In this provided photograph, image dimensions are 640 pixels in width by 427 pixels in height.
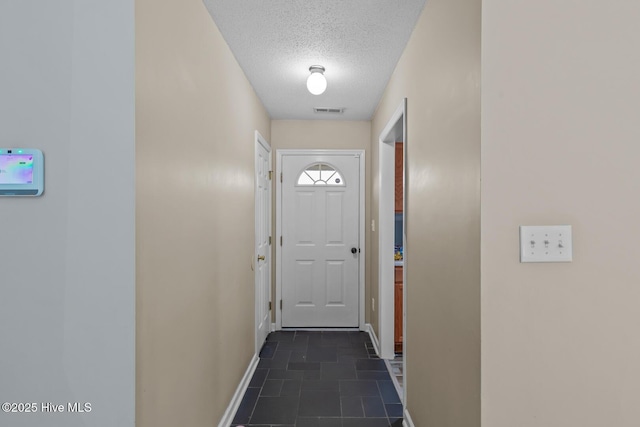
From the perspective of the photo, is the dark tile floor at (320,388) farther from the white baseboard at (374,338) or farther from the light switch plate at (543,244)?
the light switch plate at (543,244)

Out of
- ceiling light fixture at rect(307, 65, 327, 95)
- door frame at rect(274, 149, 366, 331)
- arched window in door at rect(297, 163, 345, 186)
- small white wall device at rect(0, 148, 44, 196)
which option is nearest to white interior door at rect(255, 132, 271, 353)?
door frame at rect(274, 149, 366, 331)

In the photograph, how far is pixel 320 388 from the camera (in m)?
2.67

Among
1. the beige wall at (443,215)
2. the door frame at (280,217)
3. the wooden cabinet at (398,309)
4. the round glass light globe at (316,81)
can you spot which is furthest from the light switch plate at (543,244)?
the door frame at (280,217)

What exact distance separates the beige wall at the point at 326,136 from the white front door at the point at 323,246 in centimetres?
13

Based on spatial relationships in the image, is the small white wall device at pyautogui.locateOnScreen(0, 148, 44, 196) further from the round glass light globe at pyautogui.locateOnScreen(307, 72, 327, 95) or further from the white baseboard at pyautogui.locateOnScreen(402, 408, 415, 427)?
the white baseboard at pyautogui.locateOnScreen(402, 408, 415, 427)

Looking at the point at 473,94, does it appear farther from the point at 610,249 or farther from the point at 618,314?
the point at 618,314

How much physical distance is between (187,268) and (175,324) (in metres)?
0.25

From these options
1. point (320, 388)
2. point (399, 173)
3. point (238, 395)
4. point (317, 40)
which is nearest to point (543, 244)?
point (317, 40)

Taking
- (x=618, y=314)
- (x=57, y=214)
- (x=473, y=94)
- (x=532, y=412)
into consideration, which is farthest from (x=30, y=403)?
(x=618, y=314)

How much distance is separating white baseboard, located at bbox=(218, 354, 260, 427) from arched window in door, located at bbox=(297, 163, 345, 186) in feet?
6.43

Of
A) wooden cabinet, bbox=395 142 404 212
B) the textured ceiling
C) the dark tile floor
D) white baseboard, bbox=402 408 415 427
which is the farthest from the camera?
wooden cabinet, bbox=395 142 404 212

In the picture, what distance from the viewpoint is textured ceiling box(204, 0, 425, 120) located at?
187cm

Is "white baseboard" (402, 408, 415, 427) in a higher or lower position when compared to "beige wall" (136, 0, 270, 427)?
lower

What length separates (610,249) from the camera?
3.99 ft
